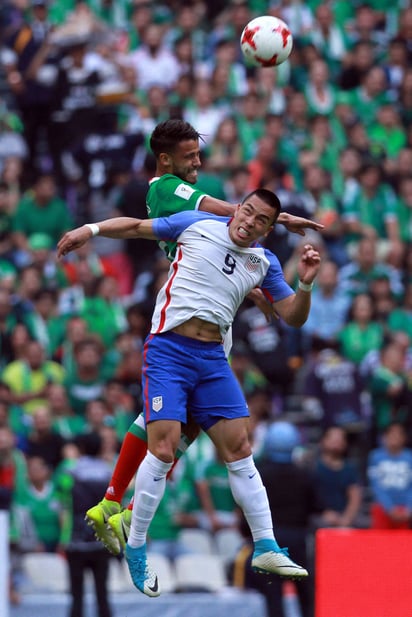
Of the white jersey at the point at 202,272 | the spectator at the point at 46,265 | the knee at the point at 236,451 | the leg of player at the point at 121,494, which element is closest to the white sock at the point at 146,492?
the leg of player at the point at 121,494

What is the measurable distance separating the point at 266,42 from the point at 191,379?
2.29 metres

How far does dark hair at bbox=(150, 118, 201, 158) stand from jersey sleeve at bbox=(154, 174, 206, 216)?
0.23m

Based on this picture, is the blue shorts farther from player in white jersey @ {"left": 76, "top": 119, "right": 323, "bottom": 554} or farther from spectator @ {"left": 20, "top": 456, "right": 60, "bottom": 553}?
spectator @ {"left": 20, "top": 456, "right": 60, "bottom": 553}

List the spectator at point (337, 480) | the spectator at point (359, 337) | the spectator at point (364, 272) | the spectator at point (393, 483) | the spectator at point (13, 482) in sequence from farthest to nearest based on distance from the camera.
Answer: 1. the spectator at point (364, 272)
2. the spectator at point (359, 337)
3. the spectator at point (13, 482)
4. the spectator at point (393, 483)
5. the spectator at point (337, 480)

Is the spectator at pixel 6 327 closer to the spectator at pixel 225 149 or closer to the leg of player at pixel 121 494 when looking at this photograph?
the spectator at pixel 225 149

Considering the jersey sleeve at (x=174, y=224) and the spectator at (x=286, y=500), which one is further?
the spectator at (x=286, y=500)

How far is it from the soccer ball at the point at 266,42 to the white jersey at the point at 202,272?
1.16 metres

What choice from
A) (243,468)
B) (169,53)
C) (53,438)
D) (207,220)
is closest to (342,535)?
(243,468)

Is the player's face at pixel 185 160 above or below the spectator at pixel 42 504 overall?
above

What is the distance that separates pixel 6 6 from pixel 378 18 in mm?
5564

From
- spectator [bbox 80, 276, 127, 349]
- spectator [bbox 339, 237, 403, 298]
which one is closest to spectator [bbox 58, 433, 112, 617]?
spectator [bbox 80, 276, 127, 349]

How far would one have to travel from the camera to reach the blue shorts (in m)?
8.85

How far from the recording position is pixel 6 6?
21.5 metres

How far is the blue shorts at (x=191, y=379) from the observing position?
29.0ft
